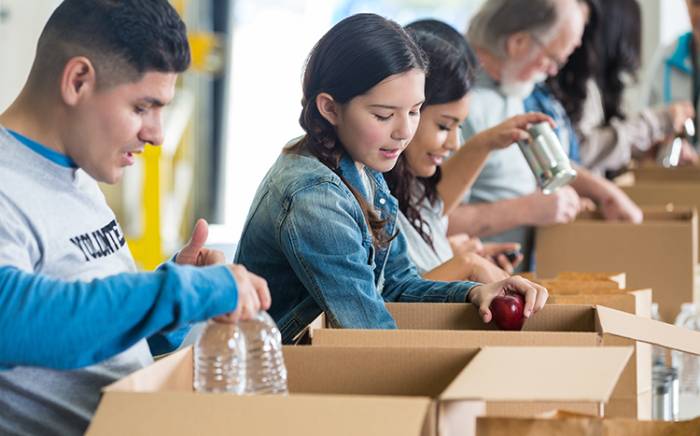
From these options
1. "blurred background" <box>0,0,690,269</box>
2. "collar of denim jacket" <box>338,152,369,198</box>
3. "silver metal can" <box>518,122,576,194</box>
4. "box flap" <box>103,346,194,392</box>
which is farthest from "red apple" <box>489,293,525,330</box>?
"blurred background" <box>0,0,690,269</box>

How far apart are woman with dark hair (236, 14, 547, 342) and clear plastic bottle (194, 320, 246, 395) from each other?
0.30 meters

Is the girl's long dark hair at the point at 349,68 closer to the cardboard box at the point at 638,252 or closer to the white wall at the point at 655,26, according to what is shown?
the cardboard box at the point at 638,252

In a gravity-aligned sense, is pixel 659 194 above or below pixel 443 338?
below

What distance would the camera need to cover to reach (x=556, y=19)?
2.77 metres

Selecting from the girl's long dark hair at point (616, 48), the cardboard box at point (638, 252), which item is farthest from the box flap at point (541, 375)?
the girl's long dark hair at point (616, 48)

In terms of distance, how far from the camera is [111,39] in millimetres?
1200

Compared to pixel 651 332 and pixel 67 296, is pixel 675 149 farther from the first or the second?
pixel 67 296

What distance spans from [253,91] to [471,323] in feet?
20.7

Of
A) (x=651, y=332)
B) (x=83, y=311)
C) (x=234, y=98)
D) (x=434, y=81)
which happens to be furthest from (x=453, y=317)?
(x=234, y=98)

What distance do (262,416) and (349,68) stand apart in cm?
74

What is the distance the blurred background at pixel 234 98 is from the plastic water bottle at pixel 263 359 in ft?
15.9

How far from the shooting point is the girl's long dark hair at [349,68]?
155 cm

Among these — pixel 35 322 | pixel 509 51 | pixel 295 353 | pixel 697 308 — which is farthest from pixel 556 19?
pixel 35 322

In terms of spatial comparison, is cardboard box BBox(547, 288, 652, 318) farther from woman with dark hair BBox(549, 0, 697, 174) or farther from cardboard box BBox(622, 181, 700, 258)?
woman with dark hair BBox(549, 0, 697, 174)
